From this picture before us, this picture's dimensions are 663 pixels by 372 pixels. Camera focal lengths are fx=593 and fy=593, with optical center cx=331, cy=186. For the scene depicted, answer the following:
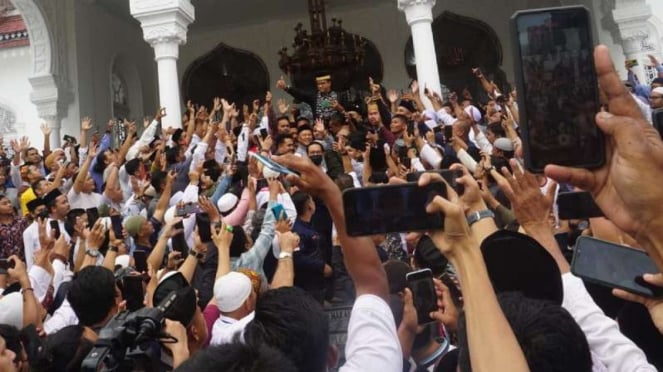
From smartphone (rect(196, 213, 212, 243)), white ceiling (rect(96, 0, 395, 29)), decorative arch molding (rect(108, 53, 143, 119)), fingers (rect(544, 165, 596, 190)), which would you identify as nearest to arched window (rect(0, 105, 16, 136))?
decorative arch molding (rect(108, 53, 143, 119))

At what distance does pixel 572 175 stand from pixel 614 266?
37 centimetres

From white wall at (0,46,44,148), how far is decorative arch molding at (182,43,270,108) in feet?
16.7

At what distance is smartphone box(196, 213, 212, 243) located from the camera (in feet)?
12.4

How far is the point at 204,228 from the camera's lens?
3.84 meters

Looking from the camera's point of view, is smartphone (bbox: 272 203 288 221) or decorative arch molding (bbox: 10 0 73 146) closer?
smartphone (bbox: 272 203 288 221)

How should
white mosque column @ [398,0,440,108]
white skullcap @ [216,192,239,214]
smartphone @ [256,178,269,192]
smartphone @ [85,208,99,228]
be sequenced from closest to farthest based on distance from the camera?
white skullcap @ [216,192,239,214] → smartphone @ [256,178,269,192] → smartphone @ [85,208,99,228] → white mosque column @ [398,0,440,108]

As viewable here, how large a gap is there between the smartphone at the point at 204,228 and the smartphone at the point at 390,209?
2.59 meters

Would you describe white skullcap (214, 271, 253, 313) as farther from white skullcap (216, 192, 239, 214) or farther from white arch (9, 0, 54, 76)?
white arch (9, 0, 54, 76)

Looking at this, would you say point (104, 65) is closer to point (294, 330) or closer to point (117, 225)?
point (117, 225)

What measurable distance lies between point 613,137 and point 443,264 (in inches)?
72.7

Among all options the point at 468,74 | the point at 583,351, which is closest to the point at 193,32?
the point at 468,74

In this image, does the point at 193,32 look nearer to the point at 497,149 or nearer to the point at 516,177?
the point at 497,149

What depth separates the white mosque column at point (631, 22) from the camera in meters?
11.2

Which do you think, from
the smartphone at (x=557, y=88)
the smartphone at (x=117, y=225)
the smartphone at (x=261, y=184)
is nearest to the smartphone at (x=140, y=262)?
the smartphone at (x=117, y=225)
